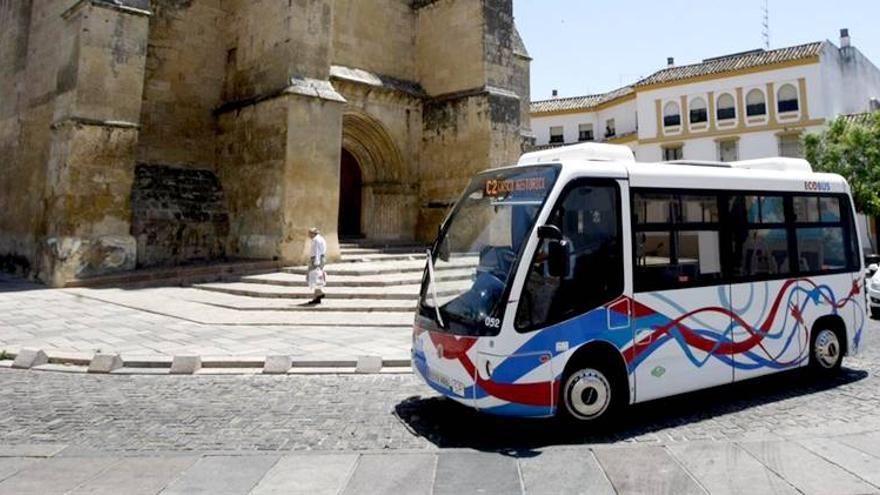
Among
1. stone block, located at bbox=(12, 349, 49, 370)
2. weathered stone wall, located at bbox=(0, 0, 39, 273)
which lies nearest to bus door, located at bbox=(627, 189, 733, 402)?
stone block, located at bbox=(12, 349, 49, 370)

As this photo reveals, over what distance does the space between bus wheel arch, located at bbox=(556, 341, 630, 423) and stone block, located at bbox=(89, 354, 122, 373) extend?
4.72 metres

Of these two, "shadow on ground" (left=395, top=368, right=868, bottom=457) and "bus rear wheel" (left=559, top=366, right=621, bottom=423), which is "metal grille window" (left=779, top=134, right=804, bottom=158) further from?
"bus rear wheel" (left=559, top=366, right=621, bottom=423)

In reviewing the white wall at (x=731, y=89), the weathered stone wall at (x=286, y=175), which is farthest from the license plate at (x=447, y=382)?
the white wall at (x=731, y=89)

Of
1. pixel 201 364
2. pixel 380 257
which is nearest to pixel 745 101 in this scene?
pixel 380 257

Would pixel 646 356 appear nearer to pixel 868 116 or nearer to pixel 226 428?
pixel 226 428

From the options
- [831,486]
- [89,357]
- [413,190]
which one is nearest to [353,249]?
[413,190]

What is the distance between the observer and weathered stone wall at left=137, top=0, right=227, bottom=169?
42.7 feet

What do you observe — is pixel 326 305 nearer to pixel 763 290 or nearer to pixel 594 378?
pixel 594 378

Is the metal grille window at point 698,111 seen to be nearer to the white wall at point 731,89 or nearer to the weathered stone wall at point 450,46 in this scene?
the white wall at point 731,89

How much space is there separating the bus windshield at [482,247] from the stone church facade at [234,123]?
777 centimetres

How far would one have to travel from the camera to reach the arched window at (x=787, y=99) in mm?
26828

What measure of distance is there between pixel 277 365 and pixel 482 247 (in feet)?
9.17

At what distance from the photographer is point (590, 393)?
374cm

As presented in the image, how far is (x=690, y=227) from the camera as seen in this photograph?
4.31 metres
